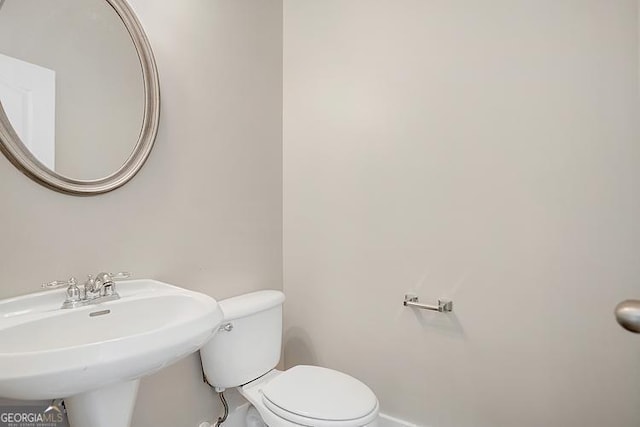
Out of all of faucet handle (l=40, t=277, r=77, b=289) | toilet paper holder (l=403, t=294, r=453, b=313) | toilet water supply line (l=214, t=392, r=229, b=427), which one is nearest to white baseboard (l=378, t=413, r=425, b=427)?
toilet paper holder (l=403, t=294, r=453, b=313)

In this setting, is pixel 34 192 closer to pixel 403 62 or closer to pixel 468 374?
pixel 403 62

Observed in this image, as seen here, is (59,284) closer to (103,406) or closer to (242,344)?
(103,406)

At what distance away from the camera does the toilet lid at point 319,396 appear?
1221 mm

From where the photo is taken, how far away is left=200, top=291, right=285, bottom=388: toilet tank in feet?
4.70

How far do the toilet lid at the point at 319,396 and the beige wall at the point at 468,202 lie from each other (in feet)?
1.17

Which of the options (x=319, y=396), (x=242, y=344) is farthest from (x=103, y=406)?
(x=319, y=396)

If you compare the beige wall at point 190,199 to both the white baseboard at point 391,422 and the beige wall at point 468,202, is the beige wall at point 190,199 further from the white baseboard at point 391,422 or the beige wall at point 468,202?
the white baseboard at point 391,422

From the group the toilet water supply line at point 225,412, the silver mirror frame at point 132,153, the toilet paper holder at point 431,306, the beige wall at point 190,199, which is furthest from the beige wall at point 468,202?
the silver mirror frame at point 132,153

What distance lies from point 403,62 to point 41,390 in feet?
5.46

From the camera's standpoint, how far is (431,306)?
5.01 ft

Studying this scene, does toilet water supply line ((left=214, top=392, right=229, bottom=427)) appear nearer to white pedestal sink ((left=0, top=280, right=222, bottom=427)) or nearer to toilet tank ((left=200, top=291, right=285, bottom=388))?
toilet tank ((left=200, top=291, right=285, bottom=388))

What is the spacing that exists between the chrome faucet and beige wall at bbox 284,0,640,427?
3.16 ft

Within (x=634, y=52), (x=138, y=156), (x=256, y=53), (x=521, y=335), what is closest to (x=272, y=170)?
(x=256, y=53)

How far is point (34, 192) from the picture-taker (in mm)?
1078
